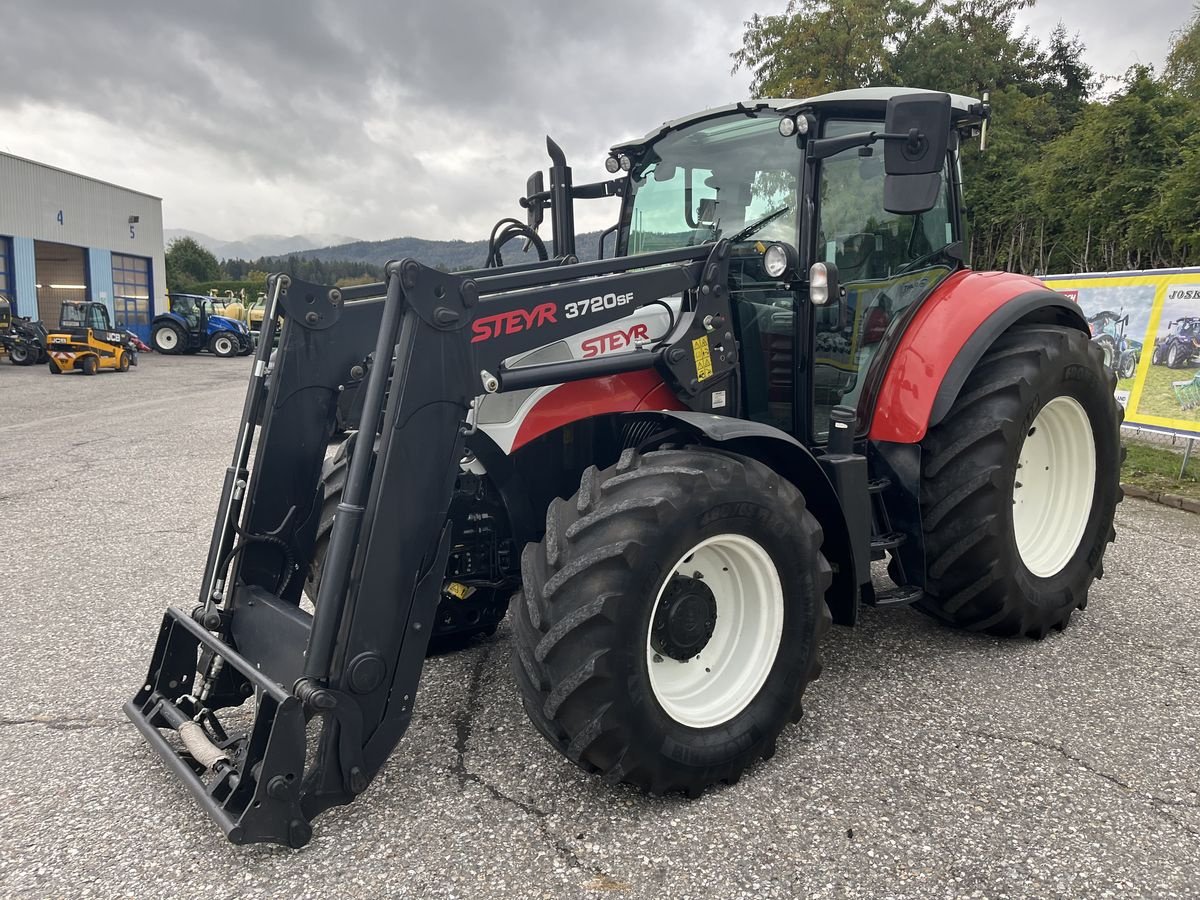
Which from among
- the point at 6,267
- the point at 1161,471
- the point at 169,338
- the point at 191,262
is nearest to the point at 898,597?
the point at 1161,471

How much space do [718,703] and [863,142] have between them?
83.5 inches

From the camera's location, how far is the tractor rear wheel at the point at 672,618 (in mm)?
2441

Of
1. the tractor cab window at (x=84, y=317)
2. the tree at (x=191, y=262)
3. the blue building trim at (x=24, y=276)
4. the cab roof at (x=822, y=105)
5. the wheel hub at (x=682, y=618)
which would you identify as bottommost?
the wheel hub at (x=682, y=618)

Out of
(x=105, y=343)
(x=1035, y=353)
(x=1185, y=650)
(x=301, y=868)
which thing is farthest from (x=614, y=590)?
(x=105, y=343)

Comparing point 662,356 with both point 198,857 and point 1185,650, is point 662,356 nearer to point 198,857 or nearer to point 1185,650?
point 198,857

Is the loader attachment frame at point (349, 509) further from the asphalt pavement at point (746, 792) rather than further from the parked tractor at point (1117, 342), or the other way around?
the parked tractor at point (1117, 342)

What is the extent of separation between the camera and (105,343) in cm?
2142

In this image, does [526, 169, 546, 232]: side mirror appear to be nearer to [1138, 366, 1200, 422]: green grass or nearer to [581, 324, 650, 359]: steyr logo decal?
[581, 324, 650, 359]: steyr logo decal

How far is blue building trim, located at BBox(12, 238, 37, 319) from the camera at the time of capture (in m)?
28.3

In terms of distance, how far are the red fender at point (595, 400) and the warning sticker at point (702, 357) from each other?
0.13 m

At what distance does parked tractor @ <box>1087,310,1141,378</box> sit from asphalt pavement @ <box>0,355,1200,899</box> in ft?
13.1

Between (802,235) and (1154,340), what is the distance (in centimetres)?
571

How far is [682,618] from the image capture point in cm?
275

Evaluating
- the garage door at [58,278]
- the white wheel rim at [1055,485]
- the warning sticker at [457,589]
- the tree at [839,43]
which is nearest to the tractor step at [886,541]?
the white wheel rim at [1055,485]
